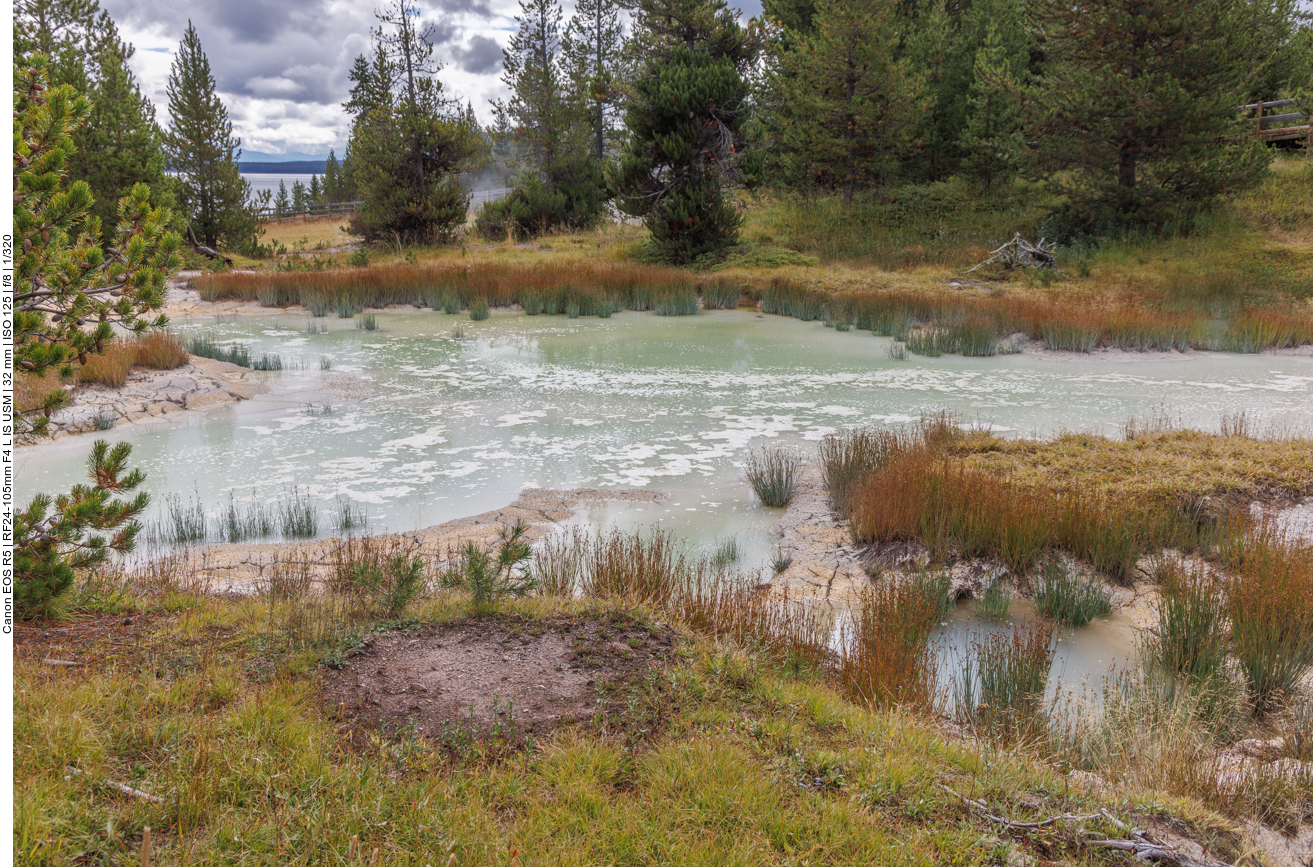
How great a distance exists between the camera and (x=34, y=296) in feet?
11.6

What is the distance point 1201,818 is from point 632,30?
22576 millimetres

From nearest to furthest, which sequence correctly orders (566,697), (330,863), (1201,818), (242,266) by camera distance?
(330,863) → (1201,818) → (566,697) → (242,266)

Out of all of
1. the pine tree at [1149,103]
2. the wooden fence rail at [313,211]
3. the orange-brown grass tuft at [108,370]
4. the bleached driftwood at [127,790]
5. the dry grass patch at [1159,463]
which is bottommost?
the bleached driftwood at [127,790]

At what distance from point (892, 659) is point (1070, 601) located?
1595mm

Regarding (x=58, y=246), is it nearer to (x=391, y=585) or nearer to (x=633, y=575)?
(x=391, y=585)

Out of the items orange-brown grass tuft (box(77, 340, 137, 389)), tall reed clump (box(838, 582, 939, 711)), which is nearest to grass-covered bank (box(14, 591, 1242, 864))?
tall reed clump (box(838, 582, 939, 711))

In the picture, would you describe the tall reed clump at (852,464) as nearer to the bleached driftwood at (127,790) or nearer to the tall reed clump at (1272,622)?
the tall reed clump at (1272,622)

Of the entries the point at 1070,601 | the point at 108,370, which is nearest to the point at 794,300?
the point at 108,370

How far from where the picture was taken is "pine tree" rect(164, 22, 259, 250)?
2562 cm

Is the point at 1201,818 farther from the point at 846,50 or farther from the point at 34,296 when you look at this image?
the point at 846,50

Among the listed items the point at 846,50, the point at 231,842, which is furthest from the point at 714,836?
the point at 846,50

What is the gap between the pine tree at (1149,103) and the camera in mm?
17391

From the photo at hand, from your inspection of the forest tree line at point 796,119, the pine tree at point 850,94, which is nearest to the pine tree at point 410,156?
the forest tree line at point 796,119

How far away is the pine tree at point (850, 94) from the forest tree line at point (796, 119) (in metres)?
0.07
